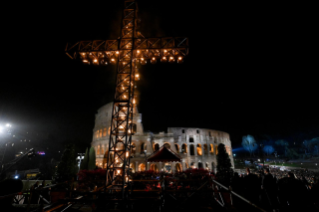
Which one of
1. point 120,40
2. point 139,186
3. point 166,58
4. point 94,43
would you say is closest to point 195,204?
point 139,186

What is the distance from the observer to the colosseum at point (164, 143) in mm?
31266

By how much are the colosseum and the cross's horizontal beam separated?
22728mm

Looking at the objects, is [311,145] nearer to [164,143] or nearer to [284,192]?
[164,143]

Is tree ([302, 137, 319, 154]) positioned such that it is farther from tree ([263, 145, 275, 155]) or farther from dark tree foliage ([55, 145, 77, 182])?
dark tree foliage ([55, 145, 77, 182])

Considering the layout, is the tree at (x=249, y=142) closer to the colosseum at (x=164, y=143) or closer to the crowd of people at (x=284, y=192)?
the colosseum at (x=164, y=143)

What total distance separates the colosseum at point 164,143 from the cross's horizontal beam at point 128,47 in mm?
22728

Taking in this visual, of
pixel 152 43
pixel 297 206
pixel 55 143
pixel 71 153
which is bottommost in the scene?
pixel 297 206

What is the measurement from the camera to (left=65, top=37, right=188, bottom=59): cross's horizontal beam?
11.0m

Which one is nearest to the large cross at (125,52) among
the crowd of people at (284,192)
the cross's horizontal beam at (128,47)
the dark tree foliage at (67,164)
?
the cross's horizontal beam at (128,47)

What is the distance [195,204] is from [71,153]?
14578 mm

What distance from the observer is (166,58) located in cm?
1185

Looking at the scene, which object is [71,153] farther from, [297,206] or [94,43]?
[297,206]

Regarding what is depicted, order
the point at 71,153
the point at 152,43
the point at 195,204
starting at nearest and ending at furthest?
the point at 195,204 < the point at 152,43 < the point at 71,153

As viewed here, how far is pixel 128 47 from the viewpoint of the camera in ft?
37.7
